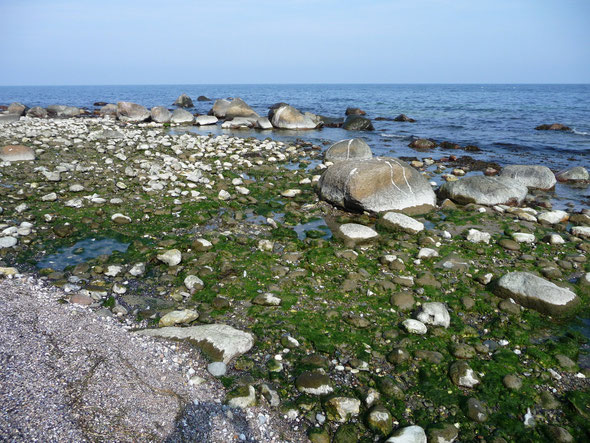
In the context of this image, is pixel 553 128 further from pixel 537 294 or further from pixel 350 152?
pixel 537 294

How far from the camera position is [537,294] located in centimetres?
538

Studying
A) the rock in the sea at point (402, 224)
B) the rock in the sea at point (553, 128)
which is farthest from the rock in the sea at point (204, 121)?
the rock in the sea at point (553, 128)

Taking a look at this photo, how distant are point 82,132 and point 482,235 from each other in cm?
2001

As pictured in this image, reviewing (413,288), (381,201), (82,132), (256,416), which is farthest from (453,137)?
(256,416)

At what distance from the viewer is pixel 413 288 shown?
5895 mm

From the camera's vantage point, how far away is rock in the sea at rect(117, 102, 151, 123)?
27.8 metres

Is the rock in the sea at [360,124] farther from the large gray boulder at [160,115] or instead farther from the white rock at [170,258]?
the white rock at [170,258]

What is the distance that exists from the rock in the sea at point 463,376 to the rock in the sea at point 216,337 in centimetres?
236

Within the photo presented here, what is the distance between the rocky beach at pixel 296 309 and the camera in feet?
11.4

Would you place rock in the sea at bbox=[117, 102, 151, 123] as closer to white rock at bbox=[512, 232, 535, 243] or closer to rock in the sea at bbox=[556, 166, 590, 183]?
rock in the sea at bbox=[556, 166, 590, 183]

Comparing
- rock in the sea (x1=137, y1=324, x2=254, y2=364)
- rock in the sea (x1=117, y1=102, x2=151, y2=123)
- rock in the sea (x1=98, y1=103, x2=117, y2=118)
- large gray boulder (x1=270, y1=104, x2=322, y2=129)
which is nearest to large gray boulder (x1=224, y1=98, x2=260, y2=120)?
large gray boulder (x1=270, y1=104, x2=322, y2=129)

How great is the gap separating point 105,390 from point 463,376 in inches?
147

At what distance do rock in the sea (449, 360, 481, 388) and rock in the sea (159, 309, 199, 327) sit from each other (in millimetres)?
3267

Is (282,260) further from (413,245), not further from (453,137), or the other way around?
(453,137)
